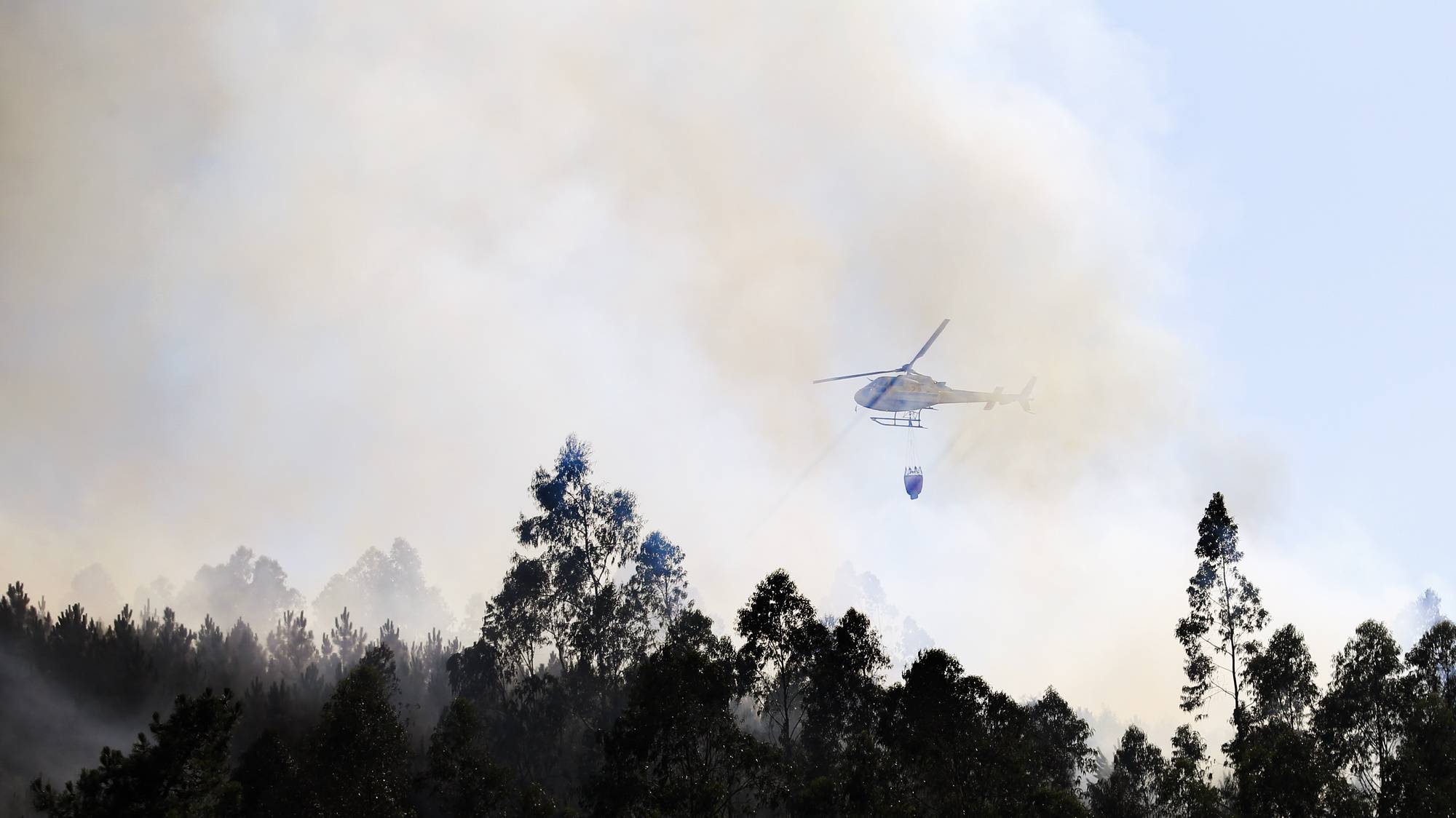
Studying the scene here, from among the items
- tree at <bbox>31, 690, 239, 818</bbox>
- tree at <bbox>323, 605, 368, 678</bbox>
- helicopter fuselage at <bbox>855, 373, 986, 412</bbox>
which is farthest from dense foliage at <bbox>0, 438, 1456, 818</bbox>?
helicopter fuselage at <bbox>855, 373, 986, 412</bbox>

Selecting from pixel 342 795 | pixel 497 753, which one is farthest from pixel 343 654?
pixel 342 795

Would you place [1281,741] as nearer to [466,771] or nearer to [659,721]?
[659,721]

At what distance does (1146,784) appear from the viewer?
218ft

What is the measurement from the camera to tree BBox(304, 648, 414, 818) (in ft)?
143

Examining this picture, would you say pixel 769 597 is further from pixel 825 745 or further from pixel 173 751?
pixel 173 751

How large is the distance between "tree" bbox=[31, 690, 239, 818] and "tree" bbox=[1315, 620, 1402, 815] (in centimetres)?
4825

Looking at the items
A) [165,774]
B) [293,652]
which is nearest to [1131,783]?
[165,774]

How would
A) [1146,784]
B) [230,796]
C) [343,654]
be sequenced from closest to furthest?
[230,796]
[1146,784]
[343,654]

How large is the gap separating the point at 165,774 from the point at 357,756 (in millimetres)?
9982

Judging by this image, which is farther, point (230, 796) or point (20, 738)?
point (20, 738)

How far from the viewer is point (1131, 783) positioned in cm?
6475

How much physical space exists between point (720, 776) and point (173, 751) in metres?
20.2

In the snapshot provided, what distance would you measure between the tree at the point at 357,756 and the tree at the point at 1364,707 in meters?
43.0

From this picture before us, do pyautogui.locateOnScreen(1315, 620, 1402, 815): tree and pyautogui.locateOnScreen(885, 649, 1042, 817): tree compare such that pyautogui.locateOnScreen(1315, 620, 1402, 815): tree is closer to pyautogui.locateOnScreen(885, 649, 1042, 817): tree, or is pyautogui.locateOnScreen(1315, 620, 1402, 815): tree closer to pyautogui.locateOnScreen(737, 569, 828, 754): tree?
pyautogui.locateOnScreen(885, 649, 1042, 817): tree
